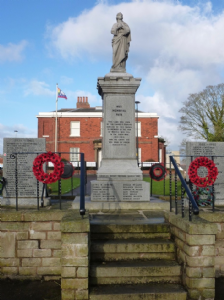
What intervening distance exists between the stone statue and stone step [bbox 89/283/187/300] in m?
6.17

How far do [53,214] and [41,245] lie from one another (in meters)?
0.65

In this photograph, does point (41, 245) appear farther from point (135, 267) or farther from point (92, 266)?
point (135, 267)

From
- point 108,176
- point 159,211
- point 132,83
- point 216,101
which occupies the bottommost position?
point 159,211

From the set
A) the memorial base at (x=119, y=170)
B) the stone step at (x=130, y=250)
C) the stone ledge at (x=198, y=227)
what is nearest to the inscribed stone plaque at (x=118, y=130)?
the memorial base at (x=119, y=170)

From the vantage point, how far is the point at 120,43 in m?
8.19

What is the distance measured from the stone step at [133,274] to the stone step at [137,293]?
127 mm

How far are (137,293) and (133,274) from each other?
365 millimetres

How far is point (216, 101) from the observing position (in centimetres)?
3238

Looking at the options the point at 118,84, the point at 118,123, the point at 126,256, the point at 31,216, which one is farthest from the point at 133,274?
the point at 118,84

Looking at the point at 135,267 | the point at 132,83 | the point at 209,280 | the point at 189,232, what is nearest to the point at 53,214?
the point at 135,267

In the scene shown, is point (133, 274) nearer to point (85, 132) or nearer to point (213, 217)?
point (213, 217)

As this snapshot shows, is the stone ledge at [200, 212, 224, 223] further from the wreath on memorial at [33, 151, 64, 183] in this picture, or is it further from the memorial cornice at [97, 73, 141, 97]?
the memorial cornice at [97, 73, 141, 97]

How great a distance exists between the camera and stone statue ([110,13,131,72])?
8141 mm

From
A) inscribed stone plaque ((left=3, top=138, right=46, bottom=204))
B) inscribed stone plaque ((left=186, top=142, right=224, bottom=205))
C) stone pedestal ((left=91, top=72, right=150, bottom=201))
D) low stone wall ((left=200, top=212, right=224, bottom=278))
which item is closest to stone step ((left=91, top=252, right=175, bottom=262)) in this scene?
low stone wall ((left=200, top=212, right=224, bottom=278))
